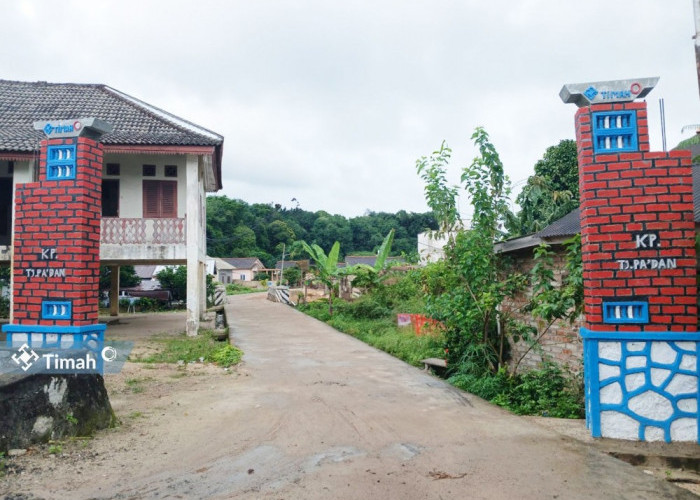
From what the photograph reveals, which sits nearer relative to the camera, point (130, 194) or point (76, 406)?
point (76, 406)

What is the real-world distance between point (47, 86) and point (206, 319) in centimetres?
904

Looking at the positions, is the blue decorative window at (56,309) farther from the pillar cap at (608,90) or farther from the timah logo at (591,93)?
the timah logo at (591,93)

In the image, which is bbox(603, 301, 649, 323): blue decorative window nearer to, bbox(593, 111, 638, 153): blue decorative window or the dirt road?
the dirt road

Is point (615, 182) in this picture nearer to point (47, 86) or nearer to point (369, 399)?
point (369, 399)

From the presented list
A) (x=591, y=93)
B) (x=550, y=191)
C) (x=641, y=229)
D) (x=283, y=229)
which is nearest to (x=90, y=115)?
(x=591, y=93)

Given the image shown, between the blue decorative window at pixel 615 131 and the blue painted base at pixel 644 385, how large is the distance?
1.64 meters

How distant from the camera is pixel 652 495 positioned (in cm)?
338

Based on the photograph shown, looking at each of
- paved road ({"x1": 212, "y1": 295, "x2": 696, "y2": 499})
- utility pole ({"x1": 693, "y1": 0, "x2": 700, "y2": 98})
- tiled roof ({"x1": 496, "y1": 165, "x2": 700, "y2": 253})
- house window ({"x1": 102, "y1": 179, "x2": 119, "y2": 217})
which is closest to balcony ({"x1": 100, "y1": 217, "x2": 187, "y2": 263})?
house window ({"x1": 102, "y1": 179, "x2": 119, "y2": 217})

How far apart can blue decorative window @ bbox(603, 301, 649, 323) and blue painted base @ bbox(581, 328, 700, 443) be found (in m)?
0.12

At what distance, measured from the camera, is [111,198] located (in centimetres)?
1392

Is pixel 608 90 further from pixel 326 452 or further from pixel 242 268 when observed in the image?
pixel 242 268

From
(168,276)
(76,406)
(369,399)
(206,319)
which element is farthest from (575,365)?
(168,276)

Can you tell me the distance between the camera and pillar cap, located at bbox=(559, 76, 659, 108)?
14.5 ft

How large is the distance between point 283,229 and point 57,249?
62772 millimetres
